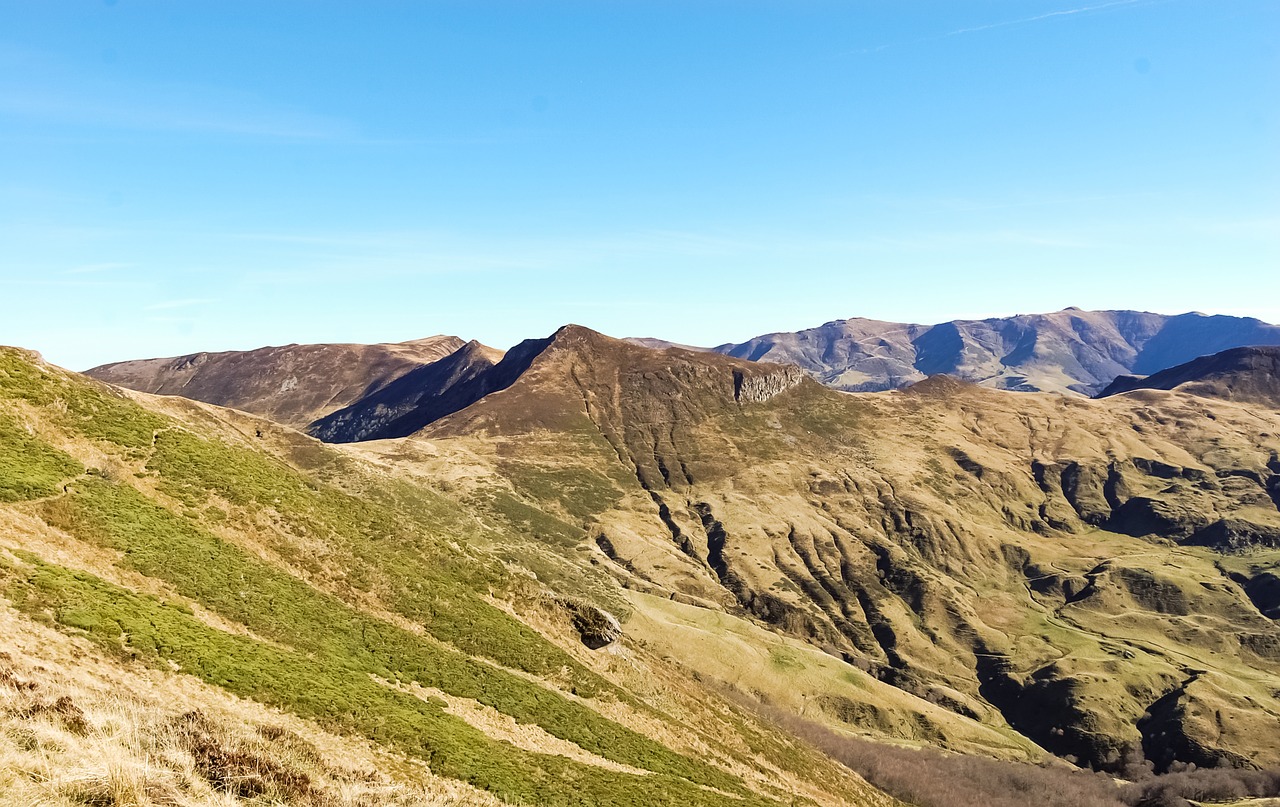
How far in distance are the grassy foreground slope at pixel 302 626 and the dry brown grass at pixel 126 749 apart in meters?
0.16

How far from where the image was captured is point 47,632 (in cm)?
2778

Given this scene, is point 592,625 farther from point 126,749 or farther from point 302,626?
point 126,749

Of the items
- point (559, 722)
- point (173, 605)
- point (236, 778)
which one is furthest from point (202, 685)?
point (559, 722)

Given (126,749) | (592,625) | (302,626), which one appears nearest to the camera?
(126,749)

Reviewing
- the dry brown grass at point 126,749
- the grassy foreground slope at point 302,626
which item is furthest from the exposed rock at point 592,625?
the dry brown grass at point 126,749

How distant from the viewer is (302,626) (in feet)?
133

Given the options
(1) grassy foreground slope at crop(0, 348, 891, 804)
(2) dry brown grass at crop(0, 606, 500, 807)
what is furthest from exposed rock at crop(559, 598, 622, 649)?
(2) dry brown grass at crop(0, 606, 500, 807)

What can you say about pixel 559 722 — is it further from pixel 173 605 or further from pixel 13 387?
pixel 13 387

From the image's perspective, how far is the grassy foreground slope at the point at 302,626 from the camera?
99.5ft

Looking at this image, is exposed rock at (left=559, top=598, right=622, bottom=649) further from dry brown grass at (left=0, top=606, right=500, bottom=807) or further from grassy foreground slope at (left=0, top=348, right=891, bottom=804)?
dry brown grass at (left=0, top=606, right=500, bottom=807)

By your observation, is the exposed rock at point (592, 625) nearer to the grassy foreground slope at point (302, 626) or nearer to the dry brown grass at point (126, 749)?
the grassy foreground slope at point (302, 626)

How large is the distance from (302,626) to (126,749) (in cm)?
2684

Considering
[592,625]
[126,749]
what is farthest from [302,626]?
[592,625]

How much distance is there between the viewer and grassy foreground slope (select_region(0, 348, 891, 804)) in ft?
99.5
